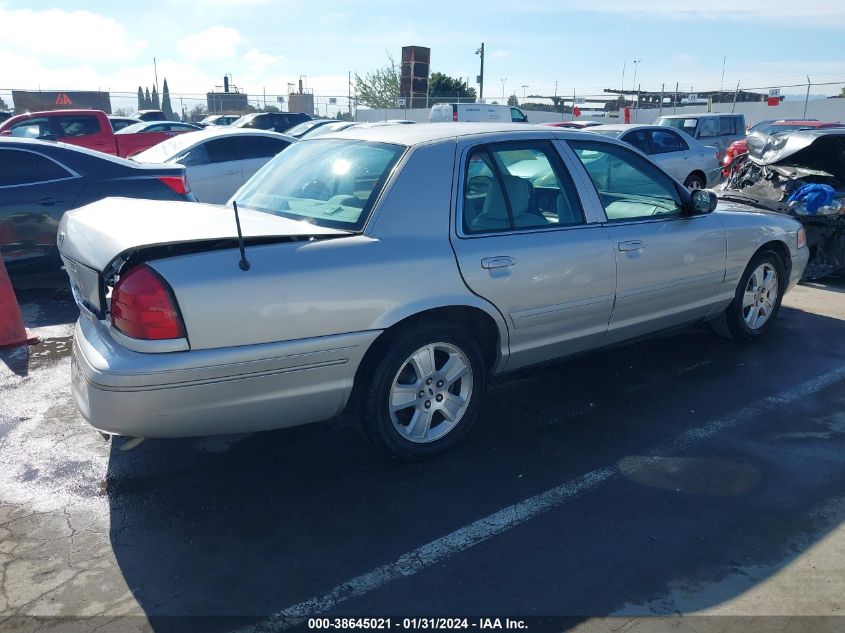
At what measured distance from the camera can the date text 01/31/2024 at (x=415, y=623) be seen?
8.45ft

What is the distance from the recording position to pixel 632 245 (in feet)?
14.4

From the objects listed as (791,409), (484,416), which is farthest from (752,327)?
(484,416)

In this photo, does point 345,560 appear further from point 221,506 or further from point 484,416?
point 484,416

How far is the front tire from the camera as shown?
3500 mm

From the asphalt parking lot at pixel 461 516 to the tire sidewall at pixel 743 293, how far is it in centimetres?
83

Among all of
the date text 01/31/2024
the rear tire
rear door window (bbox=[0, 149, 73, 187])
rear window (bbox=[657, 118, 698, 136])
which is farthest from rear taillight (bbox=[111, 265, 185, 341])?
rear window (bbox=[657, 118, 698, 136])

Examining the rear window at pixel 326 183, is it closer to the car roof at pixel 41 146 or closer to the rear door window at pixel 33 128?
the car roof at pixel 41 146

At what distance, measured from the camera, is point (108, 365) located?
3.01 meters

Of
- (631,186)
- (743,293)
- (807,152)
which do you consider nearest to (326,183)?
(631,186)

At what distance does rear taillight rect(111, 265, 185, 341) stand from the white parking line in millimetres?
1206

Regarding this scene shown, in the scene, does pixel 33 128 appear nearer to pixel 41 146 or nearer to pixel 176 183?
pixel 41 146

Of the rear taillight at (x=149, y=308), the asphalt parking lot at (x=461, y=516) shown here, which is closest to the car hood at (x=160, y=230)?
the rear taillight at (x=149, y=308)

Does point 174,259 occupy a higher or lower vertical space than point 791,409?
higher

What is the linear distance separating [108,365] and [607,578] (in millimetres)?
2238
